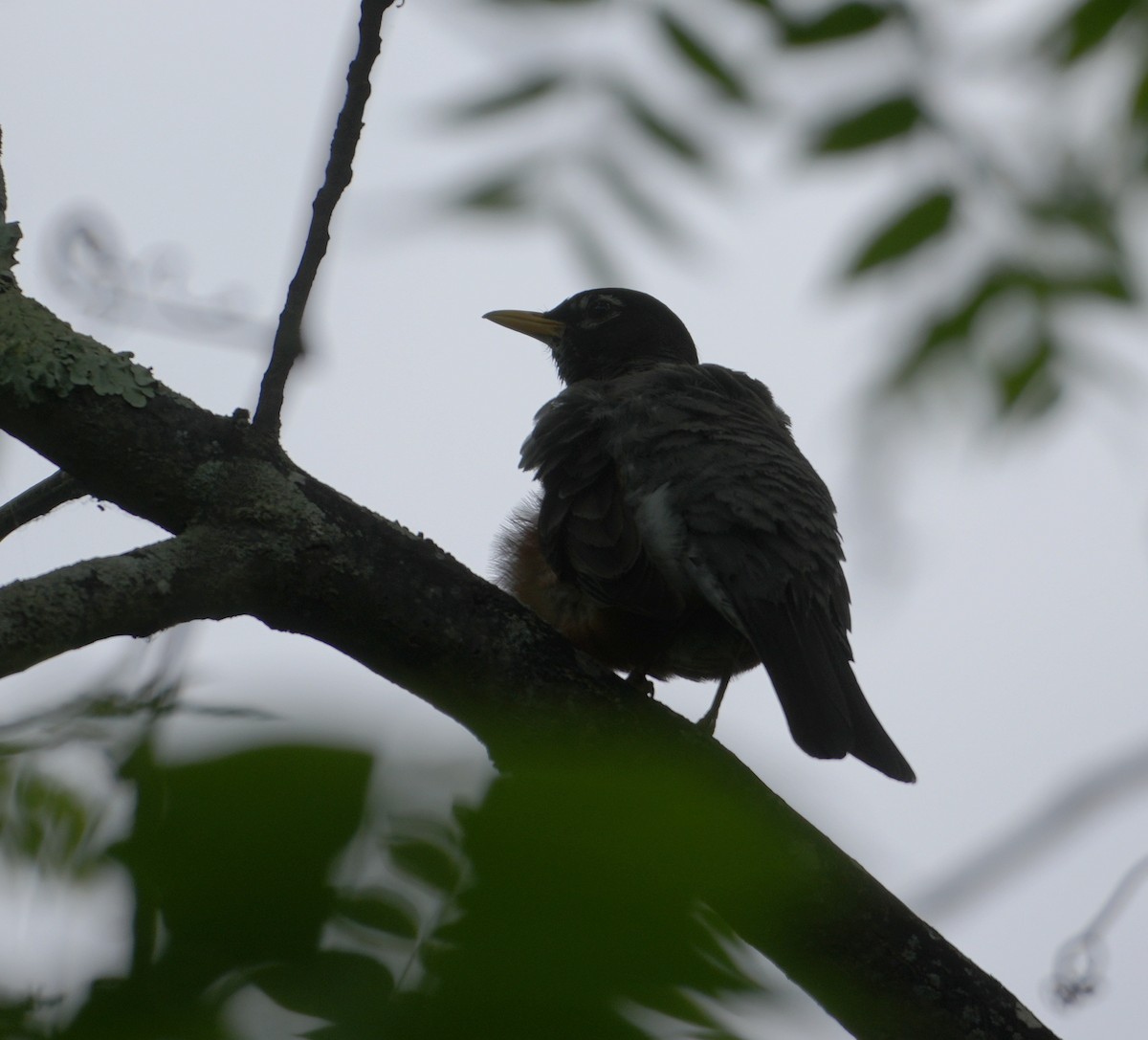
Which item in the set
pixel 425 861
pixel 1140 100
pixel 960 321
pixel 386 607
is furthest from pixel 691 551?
pixel 425 861

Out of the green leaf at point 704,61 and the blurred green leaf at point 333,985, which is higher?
the green leaf at point 704,61

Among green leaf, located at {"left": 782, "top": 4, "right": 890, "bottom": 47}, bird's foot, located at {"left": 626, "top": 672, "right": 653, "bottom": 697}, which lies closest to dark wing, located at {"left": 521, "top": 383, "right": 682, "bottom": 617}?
bird's foot, located at {"left": 626, "top": 672, "right": 653, "bottom": 697}

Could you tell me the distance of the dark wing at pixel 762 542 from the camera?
2842mm

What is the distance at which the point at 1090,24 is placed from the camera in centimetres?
172

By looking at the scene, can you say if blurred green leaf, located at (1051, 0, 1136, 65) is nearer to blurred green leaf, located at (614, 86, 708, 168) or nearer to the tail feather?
blurred green leaf, located at (614, 86, 708, 168)

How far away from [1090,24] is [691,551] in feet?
5.36

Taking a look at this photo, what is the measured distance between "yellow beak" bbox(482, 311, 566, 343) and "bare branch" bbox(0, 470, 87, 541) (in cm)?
299

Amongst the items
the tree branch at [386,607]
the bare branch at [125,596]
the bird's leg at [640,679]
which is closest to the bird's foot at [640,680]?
the bird's leg at [640,679]

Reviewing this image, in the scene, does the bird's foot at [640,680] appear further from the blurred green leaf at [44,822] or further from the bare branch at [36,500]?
the blurred green leaf at [44,822]

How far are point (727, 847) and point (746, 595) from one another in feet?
7.58

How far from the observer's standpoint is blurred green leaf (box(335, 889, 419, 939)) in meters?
0.71

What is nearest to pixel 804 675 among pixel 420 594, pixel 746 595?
pixel 746 595

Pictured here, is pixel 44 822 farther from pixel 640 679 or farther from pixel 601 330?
pixel 601 330

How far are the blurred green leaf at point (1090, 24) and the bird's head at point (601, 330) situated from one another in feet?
10.7
